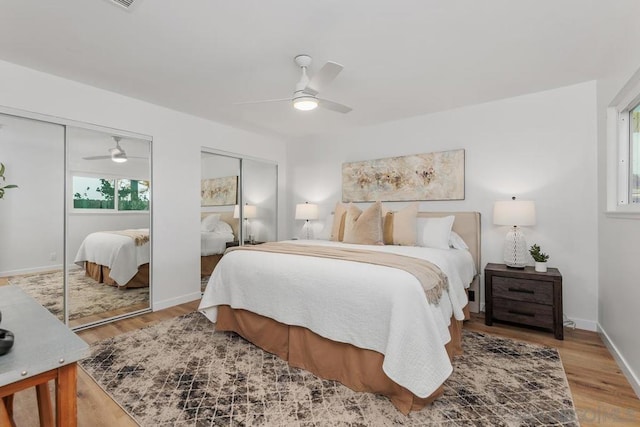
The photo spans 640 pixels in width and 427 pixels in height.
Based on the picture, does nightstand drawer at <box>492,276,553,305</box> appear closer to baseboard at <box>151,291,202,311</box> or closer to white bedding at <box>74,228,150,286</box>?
baseboard at <box>151,291,202,311</box>

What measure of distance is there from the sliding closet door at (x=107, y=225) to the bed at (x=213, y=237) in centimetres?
75

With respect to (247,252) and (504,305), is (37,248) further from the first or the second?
(504,305)

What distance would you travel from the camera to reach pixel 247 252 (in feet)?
9.18

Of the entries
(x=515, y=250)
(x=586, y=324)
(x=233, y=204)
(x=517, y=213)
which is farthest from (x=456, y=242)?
(x=233, y=204)

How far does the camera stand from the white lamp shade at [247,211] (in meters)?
4.63

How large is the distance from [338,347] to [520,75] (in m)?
2.91

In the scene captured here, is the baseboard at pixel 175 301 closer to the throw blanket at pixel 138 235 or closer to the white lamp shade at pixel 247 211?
the throw blanket at pixel 138 235

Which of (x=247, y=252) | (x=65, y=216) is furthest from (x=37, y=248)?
(x=247, y=252)

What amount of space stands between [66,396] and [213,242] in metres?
3.51

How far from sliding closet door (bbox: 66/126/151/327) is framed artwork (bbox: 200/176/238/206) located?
773mm

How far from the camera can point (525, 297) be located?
291 cm

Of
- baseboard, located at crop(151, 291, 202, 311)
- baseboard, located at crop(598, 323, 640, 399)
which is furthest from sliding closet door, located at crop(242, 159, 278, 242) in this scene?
baseboard, located at crop(598, 323, 640, 399)

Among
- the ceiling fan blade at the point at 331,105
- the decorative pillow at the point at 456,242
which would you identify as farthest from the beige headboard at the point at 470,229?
the ceiling fan blade at the point at 331,105

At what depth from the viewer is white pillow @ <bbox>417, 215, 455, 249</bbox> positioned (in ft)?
10.8
